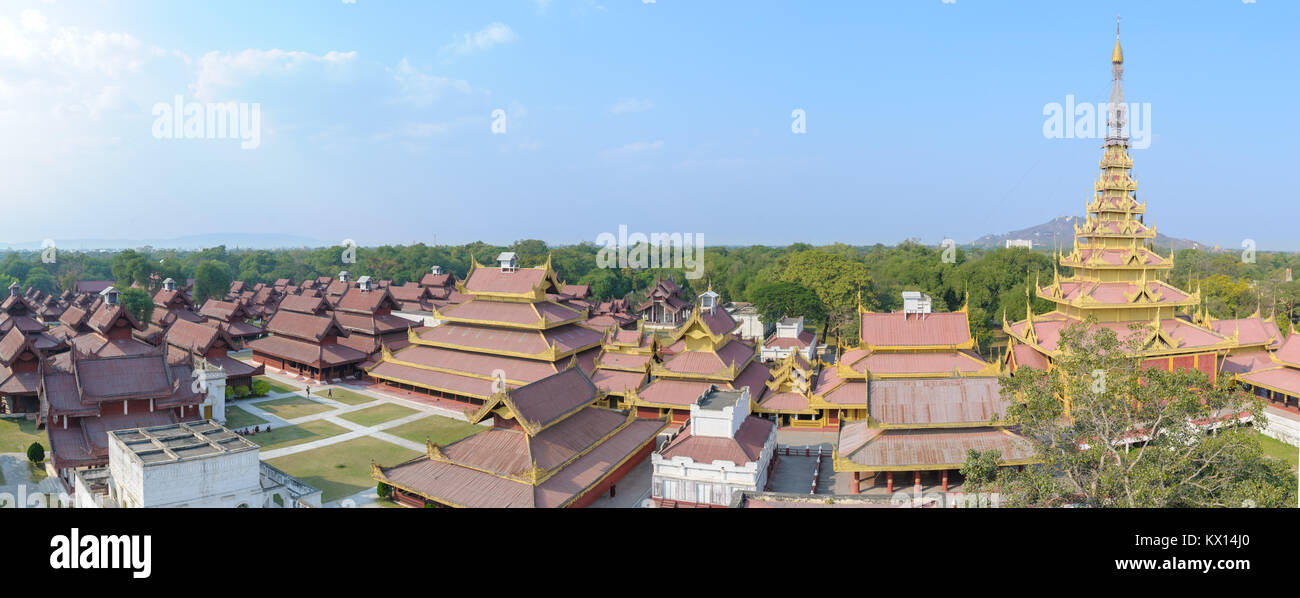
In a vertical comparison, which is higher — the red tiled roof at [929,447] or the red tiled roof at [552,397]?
the red tiled roof at [552,397]

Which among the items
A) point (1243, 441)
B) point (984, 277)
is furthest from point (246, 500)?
point (984, 277)

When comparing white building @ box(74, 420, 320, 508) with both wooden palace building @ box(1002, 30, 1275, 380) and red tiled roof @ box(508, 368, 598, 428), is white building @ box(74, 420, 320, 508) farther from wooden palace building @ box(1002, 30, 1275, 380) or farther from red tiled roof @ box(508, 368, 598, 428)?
wooden palace building @ box(1002, 30, 1275, 380)

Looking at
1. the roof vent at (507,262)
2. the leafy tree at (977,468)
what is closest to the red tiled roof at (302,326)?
the roof vent at (507,262)

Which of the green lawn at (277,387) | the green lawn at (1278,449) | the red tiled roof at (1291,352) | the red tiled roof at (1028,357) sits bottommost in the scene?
the green lawn at (1278,449)

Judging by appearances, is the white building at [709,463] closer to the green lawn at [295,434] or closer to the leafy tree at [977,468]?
the leafy tree at [977,468]

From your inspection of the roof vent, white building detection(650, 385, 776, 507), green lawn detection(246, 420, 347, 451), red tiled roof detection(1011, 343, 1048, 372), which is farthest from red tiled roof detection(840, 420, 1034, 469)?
the roof vent
